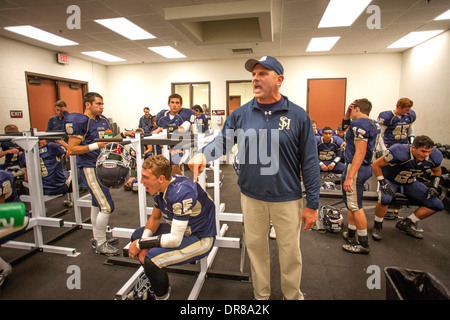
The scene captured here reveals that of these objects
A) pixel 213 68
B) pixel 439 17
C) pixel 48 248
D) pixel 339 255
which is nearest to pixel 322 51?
pixel 439 17

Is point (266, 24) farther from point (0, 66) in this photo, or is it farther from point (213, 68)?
point (0, 66)

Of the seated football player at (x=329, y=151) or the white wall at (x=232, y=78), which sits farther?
the white wall at (x=232, y=78)

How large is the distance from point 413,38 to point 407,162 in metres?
5.05

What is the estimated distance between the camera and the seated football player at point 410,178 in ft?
9.64

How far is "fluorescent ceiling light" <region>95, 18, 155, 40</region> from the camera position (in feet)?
16.5

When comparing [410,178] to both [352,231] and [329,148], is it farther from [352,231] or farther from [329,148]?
[329,148]

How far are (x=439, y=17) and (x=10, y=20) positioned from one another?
834 centimetres

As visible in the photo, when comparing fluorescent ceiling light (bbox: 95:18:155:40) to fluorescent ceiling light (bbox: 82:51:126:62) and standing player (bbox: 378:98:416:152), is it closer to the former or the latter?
fluorescent ceiling light (bbox: 82:51:126:62)

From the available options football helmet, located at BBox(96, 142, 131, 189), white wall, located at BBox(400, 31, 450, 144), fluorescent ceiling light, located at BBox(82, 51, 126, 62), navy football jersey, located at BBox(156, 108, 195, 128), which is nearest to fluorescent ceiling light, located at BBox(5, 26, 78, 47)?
fluorescent ceiling light, located at BBox(82, 51, 126, 62)

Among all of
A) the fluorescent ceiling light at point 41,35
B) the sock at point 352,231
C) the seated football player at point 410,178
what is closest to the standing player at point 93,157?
the sock at point 352,231

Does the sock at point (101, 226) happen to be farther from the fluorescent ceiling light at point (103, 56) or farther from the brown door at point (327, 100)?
the brown door at point (327, 100)

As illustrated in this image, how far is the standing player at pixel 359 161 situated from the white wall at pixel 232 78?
5779mm

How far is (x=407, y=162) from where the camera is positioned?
303 centimetres

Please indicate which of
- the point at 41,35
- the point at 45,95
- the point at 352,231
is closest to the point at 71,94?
the point at 45,95
